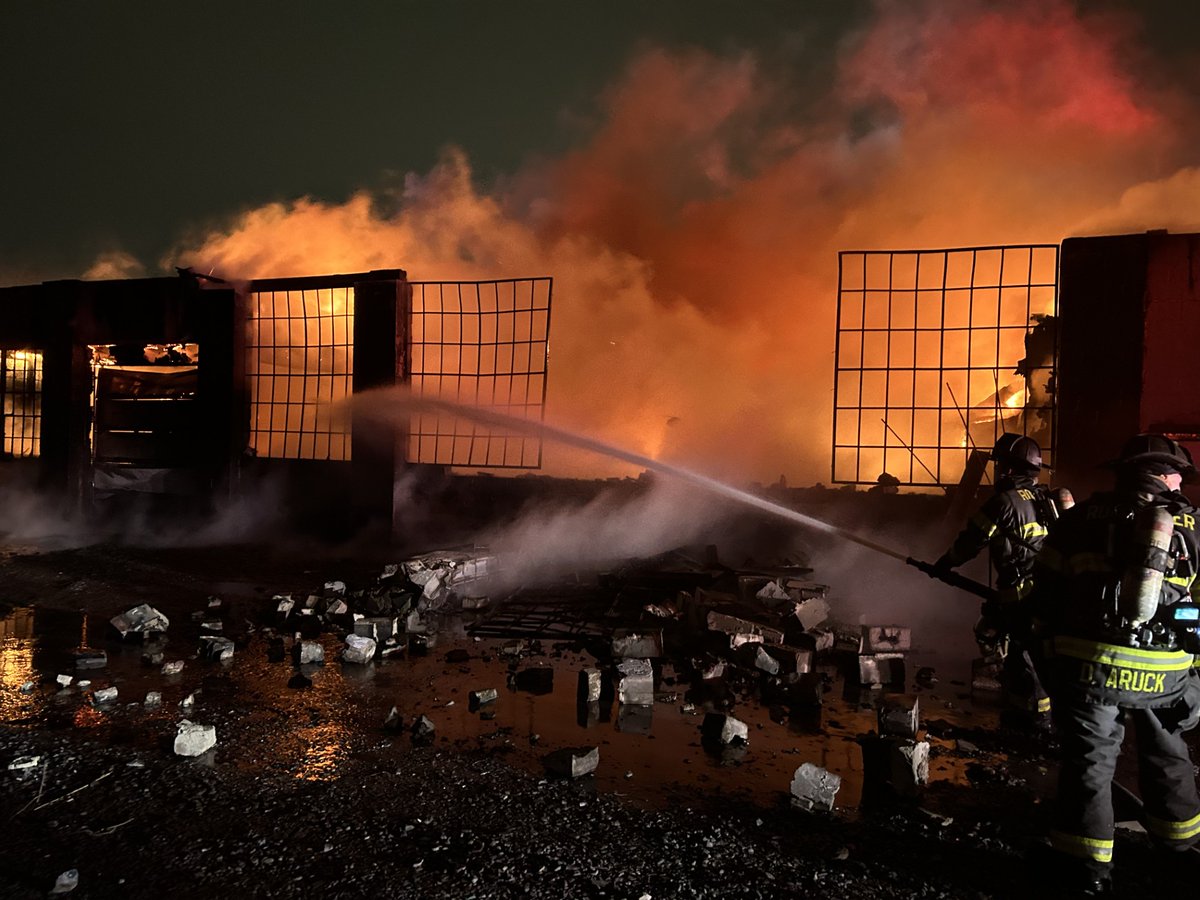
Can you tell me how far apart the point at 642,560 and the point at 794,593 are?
7.31 feet

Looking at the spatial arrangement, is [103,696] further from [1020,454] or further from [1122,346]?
[1122,346]

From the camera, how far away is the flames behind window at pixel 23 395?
13.4 meters

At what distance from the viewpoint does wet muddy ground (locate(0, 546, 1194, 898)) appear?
9.16 ft

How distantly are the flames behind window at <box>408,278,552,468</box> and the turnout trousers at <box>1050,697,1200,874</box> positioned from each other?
799cm

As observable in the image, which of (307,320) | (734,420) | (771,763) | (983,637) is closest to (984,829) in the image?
(771,763)

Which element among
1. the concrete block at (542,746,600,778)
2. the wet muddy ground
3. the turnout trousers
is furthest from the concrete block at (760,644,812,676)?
the turnout trousers

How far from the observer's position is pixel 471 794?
134 inches

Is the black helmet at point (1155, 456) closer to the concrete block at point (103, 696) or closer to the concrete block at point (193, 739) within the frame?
the concrete block at point (193, 739)

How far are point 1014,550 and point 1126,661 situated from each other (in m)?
1.66

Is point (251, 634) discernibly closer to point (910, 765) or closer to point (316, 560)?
point (316, 560)

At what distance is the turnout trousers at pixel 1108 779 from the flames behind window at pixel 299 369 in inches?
400

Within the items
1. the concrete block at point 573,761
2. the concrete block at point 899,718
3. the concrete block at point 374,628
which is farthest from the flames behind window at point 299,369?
the concrete block at point 899,718

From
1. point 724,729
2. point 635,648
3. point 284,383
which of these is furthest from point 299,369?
point 724,729

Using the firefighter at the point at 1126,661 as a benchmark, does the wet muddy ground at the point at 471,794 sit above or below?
below
